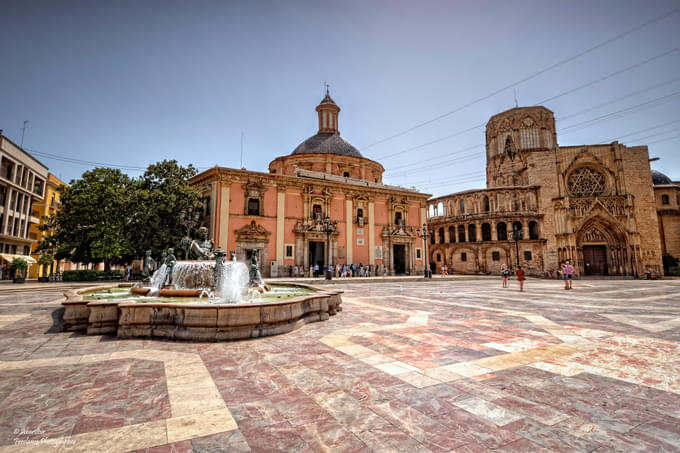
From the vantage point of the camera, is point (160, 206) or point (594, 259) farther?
point (594, 259)

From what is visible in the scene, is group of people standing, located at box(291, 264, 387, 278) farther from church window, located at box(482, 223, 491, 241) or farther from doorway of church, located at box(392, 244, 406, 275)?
church window, located at box(482, 223, 491, 241)

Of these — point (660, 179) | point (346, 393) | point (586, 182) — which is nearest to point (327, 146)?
point (586, 182)

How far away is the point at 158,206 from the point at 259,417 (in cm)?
2103

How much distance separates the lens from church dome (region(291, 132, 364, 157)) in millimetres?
32750

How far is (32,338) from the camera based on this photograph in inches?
192

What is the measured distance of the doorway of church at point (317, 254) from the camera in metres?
27.4

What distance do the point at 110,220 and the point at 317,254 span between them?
14689 mm

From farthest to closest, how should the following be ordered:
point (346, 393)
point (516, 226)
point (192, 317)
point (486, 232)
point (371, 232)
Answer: point (486, 232) → point (516, 226) → point (371, 232) → point (192, 317) → point (346, 393)

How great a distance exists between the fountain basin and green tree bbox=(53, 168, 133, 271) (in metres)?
16.5

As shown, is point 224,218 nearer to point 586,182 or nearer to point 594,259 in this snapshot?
point 594,259

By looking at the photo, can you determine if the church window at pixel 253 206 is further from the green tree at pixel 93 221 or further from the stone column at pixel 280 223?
the green tree at pixel 93 221

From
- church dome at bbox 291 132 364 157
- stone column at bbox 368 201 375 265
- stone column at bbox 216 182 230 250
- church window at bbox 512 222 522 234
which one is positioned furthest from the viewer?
church window at bbox 512 222 522 234

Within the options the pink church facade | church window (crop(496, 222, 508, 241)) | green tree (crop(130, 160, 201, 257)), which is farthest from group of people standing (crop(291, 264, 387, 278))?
church window (crop(496, 222, 508, 241))

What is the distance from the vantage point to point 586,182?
1391 inches
